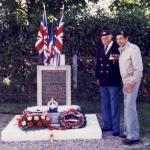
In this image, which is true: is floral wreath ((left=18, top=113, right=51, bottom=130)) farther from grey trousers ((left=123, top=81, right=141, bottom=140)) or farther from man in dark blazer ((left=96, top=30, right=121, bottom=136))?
grey trousers ((left=123, top=81, right=141, bottom=140))

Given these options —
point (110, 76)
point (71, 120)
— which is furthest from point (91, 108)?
point (110, 76)

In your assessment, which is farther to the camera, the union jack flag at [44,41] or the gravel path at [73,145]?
the union jack flag at [44,41]

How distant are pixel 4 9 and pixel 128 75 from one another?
5899 millimetres

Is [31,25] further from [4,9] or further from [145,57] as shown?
[145,57]

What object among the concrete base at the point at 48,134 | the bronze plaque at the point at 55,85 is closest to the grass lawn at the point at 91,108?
the concrete base at the point at 48,134

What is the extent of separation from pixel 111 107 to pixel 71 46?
4.01m

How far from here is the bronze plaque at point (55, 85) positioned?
10133mm

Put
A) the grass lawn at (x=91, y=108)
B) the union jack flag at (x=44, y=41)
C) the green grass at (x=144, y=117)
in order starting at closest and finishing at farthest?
1. the green grass at (x=144, y=117)
2. the union jack flag at (x=44, y=41)
3. the grass lawn at (x=91, y=108)

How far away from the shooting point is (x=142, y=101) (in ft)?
42.7

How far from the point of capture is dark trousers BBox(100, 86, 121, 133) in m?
9.03

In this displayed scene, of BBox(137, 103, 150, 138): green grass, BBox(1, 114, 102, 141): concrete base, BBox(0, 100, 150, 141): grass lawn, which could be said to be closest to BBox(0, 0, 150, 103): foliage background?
BBox(0, 100, 150, 141): grass lawn

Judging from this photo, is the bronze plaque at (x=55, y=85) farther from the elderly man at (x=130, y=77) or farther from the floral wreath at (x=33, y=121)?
the elderly man at (x=130, y=77)

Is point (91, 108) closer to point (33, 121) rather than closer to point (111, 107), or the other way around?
point (111, 107)

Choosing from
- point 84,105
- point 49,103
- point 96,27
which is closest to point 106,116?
point 49,103
